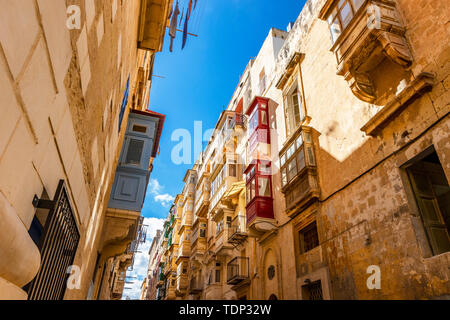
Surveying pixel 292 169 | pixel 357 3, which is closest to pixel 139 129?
pixel 292 169

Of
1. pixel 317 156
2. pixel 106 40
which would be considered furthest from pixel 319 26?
pixel 106 40

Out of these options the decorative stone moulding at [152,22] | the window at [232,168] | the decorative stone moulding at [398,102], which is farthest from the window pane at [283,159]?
the window at [232,168]

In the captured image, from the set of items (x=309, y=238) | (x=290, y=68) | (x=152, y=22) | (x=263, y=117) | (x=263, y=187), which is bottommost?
(x=309, y=238)

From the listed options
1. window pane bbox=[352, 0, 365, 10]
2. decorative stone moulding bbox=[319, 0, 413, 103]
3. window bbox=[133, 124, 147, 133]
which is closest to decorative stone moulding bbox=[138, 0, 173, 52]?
window bbox=[133, 124, 147, 133]

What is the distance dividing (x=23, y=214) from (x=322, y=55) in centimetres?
1092

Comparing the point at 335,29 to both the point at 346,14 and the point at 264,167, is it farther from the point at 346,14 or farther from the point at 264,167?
the point at 264,167

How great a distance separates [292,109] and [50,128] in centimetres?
1172

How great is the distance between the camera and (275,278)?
39.2 feet

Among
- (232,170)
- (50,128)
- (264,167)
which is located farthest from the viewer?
(232,170)

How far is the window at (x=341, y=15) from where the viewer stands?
27.4 feet

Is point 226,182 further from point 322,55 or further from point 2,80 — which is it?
point 2,80

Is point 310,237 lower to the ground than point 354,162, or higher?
lower

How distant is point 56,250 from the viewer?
3947 mm

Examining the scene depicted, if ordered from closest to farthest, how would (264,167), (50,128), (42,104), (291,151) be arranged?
(42,104)
(50,128)
(291,151)
(264,167)
